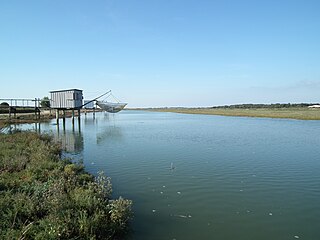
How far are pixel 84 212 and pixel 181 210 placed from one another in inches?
154

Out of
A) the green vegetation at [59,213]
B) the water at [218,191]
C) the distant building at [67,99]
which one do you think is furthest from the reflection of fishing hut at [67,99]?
the green vegetation at [59,213]

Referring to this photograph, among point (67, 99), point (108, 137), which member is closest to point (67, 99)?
point (67, 99)

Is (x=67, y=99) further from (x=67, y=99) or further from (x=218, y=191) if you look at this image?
(x=218, y=191)

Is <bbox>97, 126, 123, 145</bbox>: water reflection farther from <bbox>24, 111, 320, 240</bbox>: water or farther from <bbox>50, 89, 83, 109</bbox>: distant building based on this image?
<bbox>50, 89, 83, 109</bbox>: distant building

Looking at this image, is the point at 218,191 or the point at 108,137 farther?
the point at 108,137

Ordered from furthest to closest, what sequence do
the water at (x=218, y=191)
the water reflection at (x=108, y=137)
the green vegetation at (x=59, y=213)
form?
the water reflection at (x=108, y=137) → the water at (x=218, y=191) → the green vegetation at (x=59, y=213)

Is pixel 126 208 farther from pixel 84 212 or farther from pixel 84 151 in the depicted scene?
pixel 84 151

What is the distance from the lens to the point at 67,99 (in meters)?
48.7

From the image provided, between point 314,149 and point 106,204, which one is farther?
point 314,149

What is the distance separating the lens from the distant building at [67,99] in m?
48.2

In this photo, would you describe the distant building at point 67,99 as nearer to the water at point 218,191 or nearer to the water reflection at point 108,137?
the water reflection at point 108,137

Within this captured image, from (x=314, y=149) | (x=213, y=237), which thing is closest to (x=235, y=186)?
(x=213, y=237)

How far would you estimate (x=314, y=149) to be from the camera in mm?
24047

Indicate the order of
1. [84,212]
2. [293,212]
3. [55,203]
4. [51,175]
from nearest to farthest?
1. [84,212]
2. [55,203]
3. [293,212]
4. [51,175]
